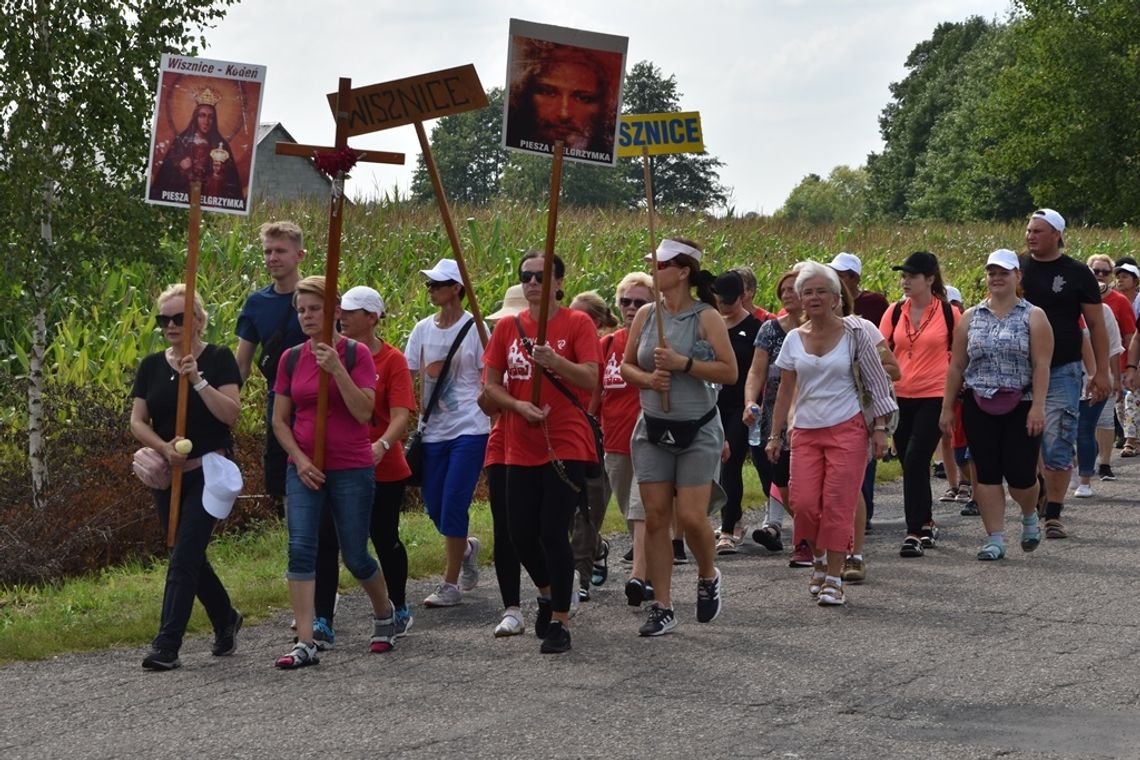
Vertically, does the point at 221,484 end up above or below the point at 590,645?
above

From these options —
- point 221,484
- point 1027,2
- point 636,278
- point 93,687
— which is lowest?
point 93,687

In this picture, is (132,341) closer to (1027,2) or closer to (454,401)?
(454,401)

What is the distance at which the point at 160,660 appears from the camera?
27.0 feet

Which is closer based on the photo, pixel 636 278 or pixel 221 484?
pixel 221 484

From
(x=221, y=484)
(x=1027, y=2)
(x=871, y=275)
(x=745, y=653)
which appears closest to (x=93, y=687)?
(x=221, y=484)

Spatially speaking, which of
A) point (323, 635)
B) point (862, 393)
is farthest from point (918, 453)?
point (323, 635)

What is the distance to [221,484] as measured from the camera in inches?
329

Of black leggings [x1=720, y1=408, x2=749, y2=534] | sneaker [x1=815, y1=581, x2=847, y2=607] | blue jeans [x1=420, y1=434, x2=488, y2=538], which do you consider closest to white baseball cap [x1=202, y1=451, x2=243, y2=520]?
blue jeans [x1=420, y1=434, x2=488, y2=538]

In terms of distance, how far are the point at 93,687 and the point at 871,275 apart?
21.8 metres

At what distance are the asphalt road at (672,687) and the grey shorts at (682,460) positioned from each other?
29.6 inches

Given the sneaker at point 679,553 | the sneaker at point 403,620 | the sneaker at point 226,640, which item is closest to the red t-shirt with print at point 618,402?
the sneaker at point 679,553

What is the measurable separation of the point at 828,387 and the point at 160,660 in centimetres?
387

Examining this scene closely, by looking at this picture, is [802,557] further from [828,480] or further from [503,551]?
[503,551]

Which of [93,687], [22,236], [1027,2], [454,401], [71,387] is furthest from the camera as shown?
[1027,2]
